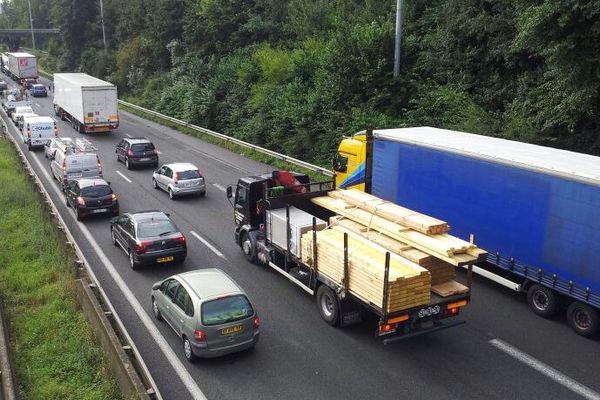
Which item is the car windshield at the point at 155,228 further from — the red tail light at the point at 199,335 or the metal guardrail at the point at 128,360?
the red tail light at the point at 199,335

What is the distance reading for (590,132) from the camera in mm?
19359

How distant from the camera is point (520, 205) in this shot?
513 inches

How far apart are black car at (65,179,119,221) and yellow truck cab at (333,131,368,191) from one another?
8.34m

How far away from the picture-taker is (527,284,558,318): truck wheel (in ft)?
42.0

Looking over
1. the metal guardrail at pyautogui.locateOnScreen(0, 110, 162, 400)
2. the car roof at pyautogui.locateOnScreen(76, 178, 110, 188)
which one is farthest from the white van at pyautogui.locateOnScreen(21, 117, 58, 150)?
the metal guardrail at pyautogui.locateOnScreen(0, 110, 162, 400)

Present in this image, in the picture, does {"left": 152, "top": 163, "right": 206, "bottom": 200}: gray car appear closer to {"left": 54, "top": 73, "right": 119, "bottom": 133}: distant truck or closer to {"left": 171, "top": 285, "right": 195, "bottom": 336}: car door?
{"left": 171, "top": 285, "right": 195, "bottom": 336}: car door

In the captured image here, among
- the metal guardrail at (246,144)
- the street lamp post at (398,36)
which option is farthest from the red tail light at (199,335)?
the street lamp post at (398,36)

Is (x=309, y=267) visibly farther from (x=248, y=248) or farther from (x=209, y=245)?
(x=209, y=245)

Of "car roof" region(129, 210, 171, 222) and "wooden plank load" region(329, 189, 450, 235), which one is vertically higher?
"wooden plank load" region(329, 189, 450, 235)

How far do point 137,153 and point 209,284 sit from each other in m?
18.7

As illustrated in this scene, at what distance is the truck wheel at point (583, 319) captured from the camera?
12.0 metres

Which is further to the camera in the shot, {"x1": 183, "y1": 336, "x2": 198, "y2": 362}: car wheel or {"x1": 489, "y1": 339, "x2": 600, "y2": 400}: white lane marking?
{"x1": 183, "y1": 336, "x2": 198, "y2": 362}: car wheel

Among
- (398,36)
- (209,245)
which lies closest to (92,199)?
(209,245)

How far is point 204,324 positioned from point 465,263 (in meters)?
5.09
